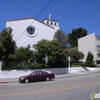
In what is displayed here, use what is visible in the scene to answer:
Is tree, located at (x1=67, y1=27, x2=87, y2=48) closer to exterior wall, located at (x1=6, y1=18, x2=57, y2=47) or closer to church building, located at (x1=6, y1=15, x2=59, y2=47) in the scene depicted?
church building, located at (x1=6, y1=15, x2=59, y2=47)

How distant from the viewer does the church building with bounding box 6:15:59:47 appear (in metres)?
33.1

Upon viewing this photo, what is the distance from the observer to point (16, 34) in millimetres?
32812

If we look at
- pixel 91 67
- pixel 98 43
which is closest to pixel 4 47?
pixel 91 67

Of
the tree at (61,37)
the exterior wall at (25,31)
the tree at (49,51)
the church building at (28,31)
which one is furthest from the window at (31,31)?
the tree at (49,51)

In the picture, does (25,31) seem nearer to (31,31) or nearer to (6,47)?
(31,31)

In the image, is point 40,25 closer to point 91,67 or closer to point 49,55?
point 49,55

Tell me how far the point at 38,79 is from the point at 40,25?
20.9 metres

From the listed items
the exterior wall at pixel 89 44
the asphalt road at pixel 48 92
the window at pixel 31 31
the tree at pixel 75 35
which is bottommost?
the asphalt road at pixel 48 92

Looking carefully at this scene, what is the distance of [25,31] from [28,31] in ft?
3.32

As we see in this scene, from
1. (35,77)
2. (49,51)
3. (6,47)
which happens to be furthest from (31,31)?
(35,77)

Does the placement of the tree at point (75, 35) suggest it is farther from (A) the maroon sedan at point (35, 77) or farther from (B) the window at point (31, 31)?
(A) the maroon sedan at point (35, 77)

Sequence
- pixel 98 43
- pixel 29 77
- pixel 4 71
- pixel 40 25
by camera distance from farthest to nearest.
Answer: pixel 98 43 < pixel 40 25 < pixel 4 71 < pixel 29 77

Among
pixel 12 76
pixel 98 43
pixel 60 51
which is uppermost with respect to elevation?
pixel 98 43

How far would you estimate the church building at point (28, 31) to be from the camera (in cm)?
3315
